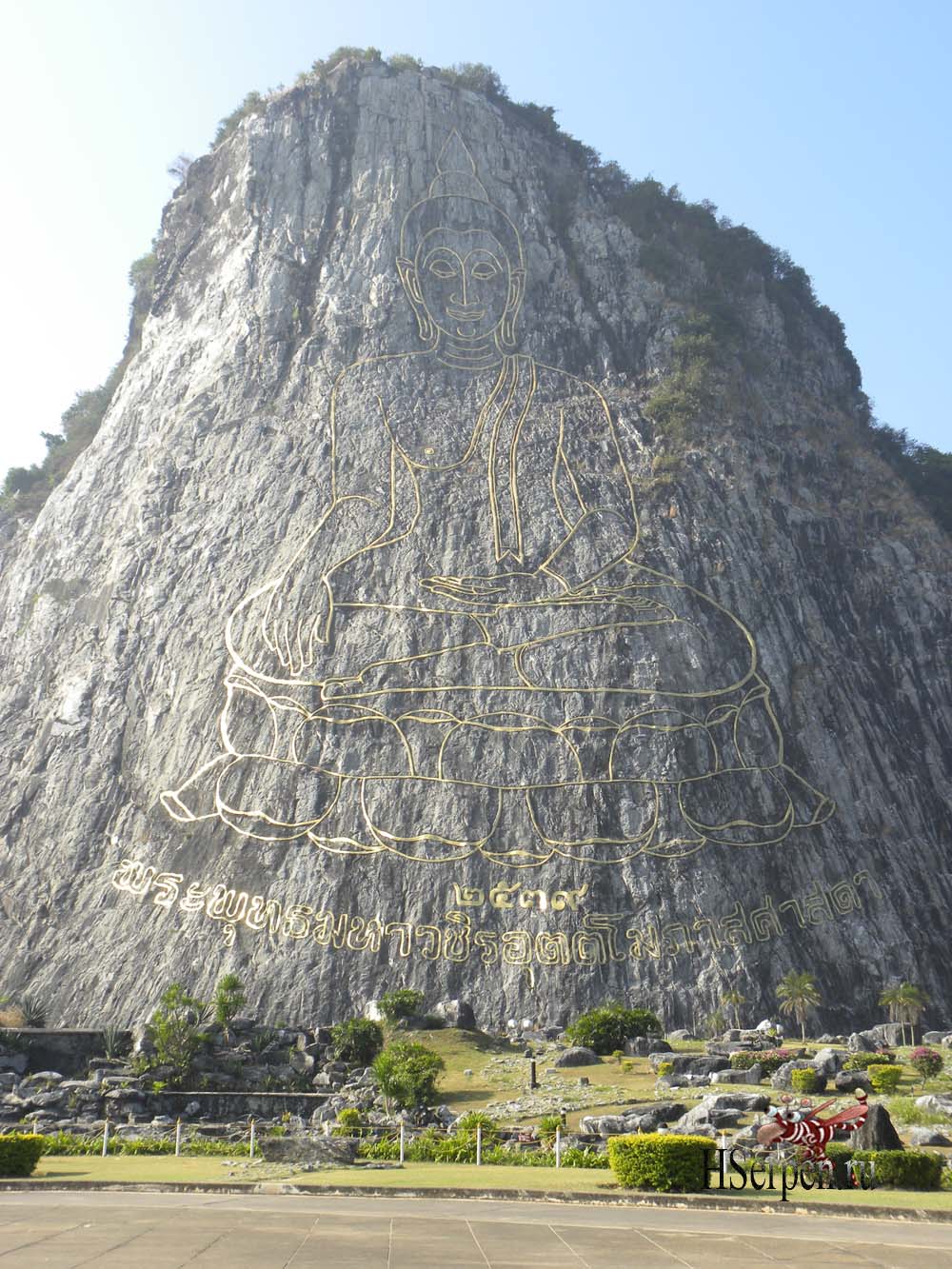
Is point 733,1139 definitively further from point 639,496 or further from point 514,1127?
point 639,496

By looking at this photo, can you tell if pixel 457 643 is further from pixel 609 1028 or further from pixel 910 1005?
pixel 910 1005

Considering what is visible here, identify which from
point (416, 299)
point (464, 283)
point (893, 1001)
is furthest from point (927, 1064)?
point (464, 283)

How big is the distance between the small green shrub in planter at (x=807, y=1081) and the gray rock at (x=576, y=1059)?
4490 millimetres

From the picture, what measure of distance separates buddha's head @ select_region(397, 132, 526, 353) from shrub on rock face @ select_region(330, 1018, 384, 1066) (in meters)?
24.7

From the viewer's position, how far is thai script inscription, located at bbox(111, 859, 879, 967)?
82.5 feet

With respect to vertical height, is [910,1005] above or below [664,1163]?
above

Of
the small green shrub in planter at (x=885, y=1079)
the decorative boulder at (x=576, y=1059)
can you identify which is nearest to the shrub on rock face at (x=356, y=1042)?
the decorative boulder at (x=576, y=1059)

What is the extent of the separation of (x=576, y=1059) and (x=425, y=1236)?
519 inches

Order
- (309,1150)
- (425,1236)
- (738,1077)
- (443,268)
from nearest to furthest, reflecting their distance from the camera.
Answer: (425,1236)
(309,1150)
(738,1077)
(443,268)

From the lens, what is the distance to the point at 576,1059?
67.0 feet

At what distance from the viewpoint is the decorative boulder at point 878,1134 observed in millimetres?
11562

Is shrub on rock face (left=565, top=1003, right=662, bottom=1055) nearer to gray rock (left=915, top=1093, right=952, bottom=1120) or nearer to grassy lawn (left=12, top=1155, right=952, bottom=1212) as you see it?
gray rock (left=915, top=1093, right=952, bottom=1120)

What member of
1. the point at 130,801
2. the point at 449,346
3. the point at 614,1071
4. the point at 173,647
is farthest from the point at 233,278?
the point at 614,1071

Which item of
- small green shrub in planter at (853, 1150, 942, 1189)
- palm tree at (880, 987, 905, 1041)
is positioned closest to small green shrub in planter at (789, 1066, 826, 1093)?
small green shrub in planter at (853, 1150, 942, 1189)
